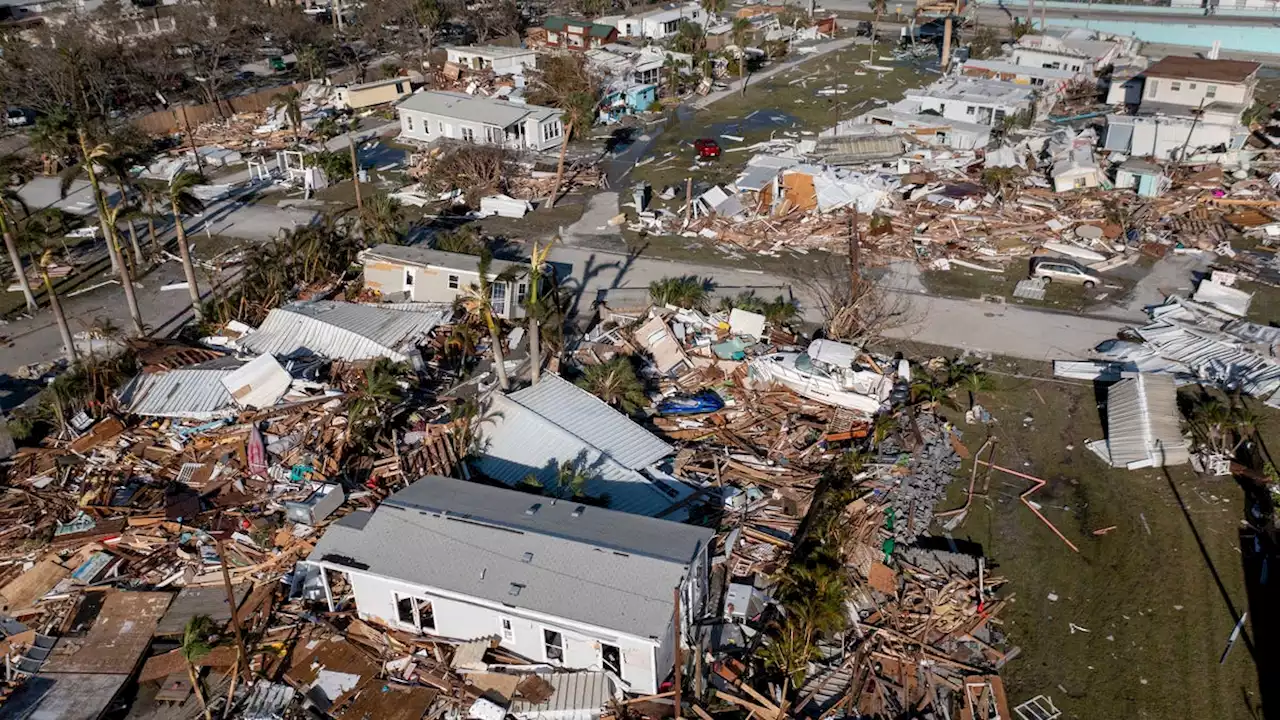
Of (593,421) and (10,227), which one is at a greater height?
(10,227)

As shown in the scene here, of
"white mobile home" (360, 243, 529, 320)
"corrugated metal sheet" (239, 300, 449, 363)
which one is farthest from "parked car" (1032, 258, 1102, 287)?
"corrugated metal sheet" (239, 300, 449, 363)

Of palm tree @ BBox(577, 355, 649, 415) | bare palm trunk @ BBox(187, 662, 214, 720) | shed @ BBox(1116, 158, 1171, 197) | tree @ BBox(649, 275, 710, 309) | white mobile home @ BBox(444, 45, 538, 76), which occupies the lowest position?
bare palm trunk @ BBox(187, 662, 214, 720)

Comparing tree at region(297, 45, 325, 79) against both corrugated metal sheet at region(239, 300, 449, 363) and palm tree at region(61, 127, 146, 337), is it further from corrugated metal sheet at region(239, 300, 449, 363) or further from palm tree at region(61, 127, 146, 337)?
corrugated metal sheet at region(239, 300, 449, 363)

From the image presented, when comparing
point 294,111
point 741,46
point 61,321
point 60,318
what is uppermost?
point 741,46

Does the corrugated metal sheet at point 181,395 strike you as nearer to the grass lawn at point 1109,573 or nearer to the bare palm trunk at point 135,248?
the bare palm trunk at point 135,248

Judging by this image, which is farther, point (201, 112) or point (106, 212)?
point (201, 112)

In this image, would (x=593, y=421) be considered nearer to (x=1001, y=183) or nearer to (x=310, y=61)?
(x=1001, y=183)

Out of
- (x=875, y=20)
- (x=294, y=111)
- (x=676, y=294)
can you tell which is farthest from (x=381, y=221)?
(x=875, y=20)

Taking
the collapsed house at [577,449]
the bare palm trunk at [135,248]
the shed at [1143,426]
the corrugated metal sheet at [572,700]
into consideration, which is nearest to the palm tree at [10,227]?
the bare palm trunk at [135,248]
